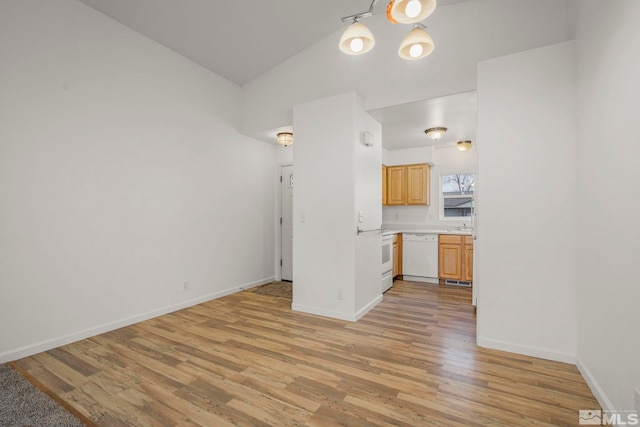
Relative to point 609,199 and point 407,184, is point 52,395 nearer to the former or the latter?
point 609,199

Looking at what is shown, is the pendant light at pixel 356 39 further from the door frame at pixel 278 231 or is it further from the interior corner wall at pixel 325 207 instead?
the door frame at pixel 278 231

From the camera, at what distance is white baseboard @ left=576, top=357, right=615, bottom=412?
1.89 metres

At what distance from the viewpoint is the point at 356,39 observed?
263 cm

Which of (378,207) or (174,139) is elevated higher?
(174,139)

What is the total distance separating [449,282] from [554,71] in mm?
3868

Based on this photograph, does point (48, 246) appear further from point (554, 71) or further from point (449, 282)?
point (449, 282)

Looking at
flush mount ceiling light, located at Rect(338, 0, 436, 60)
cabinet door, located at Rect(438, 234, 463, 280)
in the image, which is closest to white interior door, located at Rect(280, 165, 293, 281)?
cabinet door, located at Rect(438, 234, 463, 280)

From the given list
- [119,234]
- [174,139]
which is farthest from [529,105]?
[119,234]

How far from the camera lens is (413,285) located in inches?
218

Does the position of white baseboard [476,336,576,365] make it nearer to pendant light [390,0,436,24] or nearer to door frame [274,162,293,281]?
pendant light [390,0,436,24]

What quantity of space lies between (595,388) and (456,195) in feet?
14.7

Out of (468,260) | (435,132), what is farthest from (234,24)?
(468,260)

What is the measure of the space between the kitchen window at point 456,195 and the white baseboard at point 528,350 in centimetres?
371

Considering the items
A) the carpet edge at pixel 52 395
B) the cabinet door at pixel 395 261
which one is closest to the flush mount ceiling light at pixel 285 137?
the cabinet door at pixel 395 261
